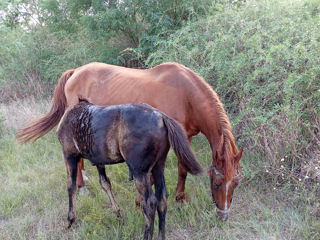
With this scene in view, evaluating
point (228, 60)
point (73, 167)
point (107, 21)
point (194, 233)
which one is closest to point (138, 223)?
point (194, 233)

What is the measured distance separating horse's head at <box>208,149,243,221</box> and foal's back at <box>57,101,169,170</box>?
2.06ft

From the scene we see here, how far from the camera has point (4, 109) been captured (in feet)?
22.7

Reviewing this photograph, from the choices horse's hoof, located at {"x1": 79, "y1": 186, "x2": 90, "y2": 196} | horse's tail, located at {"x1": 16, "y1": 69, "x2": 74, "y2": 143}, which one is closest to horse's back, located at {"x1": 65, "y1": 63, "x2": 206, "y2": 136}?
horse's tail, located at {"x1": 16, "y1": 69, "x2": 74, "y2": 143}

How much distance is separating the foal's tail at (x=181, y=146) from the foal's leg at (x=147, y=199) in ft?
1.25

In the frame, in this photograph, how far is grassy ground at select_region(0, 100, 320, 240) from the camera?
9.78ft

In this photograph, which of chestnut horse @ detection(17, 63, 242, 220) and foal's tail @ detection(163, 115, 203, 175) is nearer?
foal's tail @ detection(163, 115, 203, 175)

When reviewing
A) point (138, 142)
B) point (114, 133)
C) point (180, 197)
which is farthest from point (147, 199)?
point (180, 197)

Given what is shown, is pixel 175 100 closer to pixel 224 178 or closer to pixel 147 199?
pixel 224 178

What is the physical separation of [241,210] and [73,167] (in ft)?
6.60

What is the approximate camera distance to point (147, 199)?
2664 mm

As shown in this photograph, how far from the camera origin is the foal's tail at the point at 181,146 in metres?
2.55

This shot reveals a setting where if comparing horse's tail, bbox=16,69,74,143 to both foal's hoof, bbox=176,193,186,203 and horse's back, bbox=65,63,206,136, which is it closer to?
horse's back, bbox=65,63,206,136

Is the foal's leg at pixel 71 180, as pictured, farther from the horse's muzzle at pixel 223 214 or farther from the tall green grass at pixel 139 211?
the horse's muzzle at pixel 223 214

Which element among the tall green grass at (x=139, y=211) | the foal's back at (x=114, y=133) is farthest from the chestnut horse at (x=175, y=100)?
the foal's back at (x=114, y=133)
